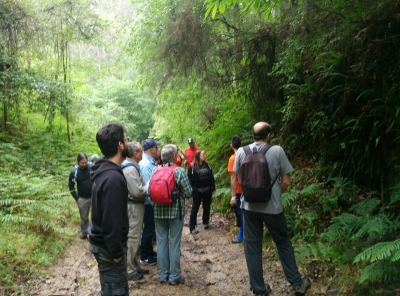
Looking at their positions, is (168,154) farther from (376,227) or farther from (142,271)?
(376,227)

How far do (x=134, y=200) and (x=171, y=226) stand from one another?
Answer: 2.16ft

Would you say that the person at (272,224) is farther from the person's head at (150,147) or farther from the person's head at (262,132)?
the person's head at (150,147)

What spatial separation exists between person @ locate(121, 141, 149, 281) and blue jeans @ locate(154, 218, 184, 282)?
315mm

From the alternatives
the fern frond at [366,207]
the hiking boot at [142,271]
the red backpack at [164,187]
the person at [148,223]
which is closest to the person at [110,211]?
the red backpack at [164,187]

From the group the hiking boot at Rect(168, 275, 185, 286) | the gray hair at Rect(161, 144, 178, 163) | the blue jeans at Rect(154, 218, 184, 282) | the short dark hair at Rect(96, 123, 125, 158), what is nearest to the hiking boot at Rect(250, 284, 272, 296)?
the hiking boot at Rect(168, 275, 185, 286)

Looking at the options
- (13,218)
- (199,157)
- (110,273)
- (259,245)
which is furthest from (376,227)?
(13,218)

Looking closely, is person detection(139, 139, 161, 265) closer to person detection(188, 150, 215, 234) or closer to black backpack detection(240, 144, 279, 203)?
person detection(188, 150, 215, 234)

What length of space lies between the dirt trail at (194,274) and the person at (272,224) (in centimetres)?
32

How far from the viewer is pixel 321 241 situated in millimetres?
4902

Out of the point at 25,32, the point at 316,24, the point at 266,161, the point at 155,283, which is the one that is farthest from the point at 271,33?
the point at 25,32

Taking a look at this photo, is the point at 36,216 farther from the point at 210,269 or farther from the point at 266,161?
the point at 266,161

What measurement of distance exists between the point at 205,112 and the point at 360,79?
331 inches

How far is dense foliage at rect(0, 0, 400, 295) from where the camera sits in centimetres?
478

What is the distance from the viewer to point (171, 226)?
4.77 meters
